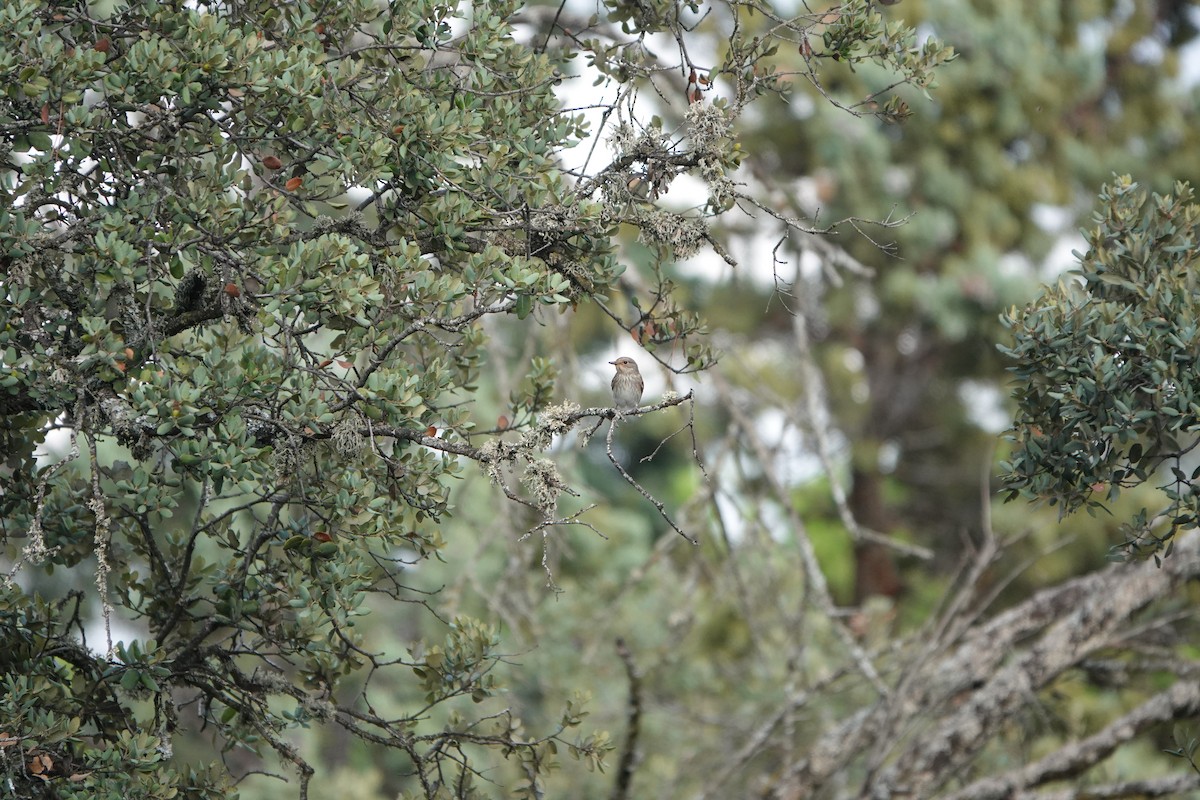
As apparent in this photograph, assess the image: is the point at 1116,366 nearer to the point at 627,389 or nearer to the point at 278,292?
the point at 627,389

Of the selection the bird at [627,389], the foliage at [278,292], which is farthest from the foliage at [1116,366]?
the bird at [627,389]

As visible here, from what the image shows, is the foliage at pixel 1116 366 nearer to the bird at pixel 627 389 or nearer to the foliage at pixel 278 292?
the foliage at pixel 278 292

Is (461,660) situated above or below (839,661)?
below

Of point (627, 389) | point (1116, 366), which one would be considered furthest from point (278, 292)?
point (1116, 366)

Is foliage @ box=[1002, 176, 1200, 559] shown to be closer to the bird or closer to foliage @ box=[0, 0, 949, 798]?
foliage @ box=[0, 0, 949, 798]

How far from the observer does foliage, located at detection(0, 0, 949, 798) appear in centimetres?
324

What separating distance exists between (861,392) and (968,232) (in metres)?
2.36

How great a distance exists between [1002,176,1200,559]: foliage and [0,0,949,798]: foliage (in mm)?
778

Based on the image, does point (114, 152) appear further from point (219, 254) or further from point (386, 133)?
point (386, 133)

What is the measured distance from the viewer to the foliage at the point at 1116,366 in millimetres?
3471

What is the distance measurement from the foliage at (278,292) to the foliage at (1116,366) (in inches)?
30.6

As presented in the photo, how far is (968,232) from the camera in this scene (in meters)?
12.7

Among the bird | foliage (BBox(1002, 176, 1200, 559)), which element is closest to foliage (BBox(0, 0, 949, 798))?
foliage (BBox(1002, 176, 1200, 559))

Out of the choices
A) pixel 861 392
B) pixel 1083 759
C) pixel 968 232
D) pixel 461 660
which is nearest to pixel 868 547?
pixel 861 392
